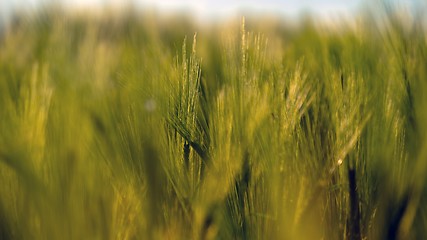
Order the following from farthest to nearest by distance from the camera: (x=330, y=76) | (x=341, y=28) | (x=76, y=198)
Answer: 1. (x=341, y=28)
2. (x=330, y=76)
3. (x=76, y=198)

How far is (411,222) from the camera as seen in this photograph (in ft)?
1.70

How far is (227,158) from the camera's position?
0.49m

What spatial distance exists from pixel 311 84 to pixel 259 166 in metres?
0.17

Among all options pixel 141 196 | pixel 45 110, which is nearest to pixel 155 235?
pixel 141 196

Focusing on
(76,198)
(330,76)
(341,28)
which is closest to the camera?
(76,198)

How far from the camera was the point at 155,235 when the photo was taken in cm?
49

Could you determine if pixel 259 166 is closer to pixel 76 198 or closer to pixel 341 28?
pixel 76 198

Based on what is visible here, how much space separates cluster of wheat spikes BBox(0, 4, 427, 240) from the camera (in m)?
0.49

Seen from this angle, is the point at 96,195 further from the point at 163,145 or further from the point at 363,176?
the point at 363,176

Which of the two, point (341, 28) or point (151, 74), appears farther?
point (341, 28)

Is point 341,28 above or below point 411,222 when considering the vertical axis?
above

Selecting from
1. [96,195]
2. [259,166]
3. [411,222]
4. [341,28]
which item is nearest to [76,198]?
[96,195]

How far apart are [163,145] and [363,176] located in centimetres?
17

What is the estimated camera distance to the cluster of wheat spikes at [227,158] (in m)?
0.49
